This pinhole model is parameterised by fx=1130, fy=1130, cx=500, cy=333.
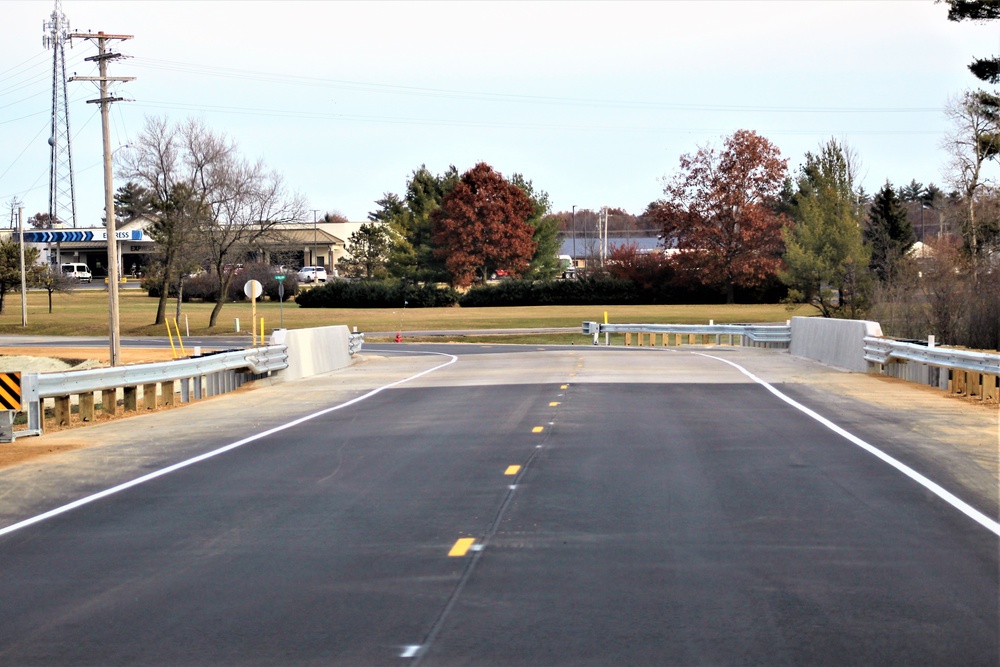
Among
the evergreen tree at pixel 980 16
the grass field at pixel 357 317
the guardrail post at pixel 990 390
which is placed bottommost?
the grass field at pixel 357 317

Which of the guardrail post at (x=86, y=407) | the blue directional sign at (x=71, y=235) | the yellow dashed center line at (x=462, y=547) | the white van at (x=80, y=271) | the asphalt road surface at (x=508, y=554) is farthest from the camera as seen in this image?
the white van at (x=80, y=271)

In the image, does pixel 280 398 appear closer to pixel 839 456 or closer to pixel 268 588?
pixel 839 456

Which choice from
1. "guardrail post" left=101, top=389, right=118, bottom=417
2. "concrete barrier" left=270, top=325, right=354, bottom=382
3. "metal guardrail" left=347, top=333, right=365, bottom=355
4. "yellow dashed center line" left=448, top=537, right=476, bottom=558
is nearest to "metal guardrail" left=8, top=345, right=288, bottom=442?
"guardrail post" left=101, top=389, right=118, bottom=417

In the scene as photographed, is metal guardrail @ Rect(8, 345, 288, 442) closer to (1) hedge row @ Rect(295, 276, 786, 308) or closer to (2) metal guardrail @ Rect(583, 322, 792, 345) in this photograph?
(2) metal guardrail @ Rect(583, 322, 792, 345)

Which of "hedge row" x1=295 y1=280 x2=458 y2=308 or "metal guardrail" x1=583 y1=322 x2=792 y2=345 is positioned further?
"hedge row" x1=295 y1=280 x2=458 y2=308

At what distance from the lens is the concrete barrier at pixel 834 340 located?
83.5ft

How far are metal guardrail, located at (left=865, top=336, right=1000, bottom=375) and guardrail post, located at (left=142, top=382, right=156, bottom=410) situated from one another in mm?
13925

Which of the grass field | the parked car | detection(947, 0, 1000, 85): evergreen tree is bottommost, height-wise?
the grass field

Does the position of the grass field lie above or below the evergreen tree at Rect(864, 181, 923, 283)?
below

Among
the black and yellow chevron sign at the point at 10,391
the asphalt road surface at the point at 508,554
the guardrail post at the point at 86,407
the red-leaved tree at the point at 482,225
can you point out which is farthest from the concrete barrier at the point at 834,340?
the red-leaved tree at the point at 482,225

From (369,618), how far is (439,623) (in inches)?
16.8

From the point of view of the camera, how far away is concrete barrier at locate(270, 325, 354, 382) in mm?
25984

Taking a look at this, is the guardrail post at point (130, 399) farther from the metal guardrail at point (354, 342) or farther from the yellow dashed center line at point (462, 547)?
the metal guardrail at point (354, 342)

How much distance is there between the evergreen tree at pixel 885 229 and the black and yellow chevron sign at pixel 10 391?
158 feet
